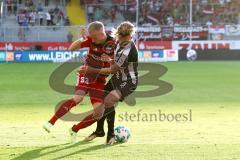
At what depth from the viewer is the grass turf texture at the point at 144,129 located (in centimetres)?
912

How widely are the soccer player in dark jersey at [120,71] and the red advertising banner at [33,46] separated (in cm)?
2960

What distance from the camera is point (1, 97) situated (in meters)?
18.3

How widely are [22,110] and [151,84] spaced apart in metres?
7.80

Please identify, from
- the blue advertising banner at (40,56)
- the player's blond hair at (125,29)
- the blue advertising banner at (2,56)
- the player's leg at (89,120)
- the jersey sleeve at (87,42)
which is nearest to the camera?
the player's blond hair at (125,29)

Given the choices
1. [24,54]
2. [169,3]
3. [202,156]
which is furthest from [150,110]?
[169,3]

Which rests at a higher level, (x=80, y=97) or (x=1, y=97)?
(x=80, y=97)

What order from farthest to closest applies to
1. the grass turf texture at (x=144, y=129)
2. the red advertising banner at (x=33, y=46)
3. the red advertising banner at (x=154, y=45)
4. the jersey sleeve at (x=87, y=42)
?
the red advertising banner at (x=154, y=45), the red advertising banner at (x=33, y=46), the jersey sleeve at (x=87, y=42), the grass turf texture at (x=144, y=129)

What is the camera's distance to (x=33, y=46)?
4034 centimetres

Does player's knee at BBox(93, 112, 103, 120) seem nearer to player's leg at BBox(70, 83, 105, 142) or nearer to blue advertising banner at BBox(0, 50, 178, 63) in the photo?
player's leg at BBox(70, 83, 105, 142)

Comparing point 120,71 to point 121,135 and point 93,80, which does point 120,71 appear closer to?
point 93,80

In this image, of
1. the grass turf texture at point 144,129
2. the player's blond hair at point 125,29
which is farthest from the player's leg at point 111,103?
the player's blond hair at point 125,29

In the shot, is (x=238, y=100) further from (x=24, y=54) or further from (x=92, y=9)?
(x=92, y=9)

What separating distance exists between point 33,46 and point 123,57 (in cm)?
3100

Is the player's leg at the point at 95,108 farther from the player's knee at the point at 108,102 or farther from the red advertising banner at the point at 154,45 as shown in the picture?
the red advertising banner at the point at 154,45
